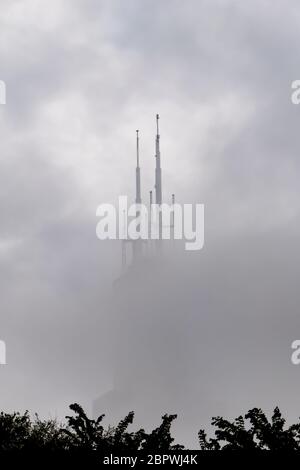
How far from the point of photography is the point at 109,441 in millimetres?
39250
